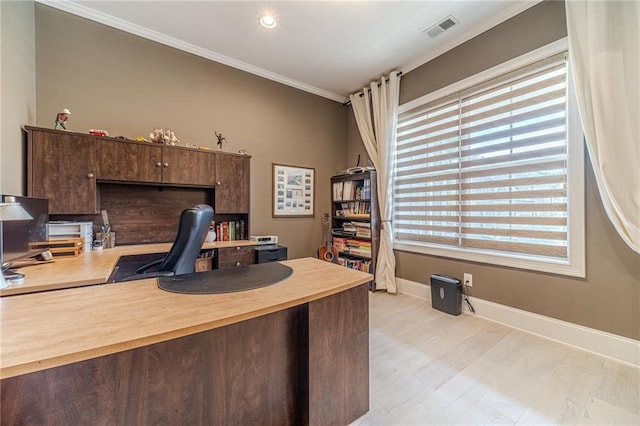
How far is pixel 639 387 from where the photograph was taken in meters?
1.58

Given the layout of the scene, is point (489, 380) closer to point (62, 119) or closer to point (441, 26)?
point (441, 26)

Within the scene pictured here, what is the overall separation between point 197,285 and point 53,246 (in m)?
1.79

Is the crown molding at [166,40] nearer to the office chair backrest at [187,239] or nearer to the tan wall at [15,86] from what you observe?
the tan wall at [15,86]

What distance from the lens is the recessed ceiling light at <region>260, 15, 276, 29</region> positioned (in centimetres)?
249

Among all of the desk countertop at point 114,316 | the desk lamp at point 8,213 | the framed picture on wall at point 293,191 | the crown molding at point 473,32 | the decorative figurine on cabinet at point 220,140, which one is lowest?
the desk countertop at point 114,316

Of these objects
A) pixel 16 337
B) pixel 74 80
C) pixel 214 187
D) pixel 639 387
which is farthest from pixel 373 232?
pixel 74 80

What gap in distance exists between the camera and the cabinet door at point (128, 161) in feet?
7.62

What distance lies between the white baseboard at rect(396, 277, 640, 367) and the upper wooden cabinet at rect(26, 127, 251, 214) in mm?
3109

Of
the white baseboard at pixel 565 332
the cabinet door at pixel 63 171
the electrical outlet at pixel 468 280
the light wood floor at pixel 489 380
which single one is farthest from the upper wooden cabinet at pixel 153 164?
the white baseboard at pixel 565 332

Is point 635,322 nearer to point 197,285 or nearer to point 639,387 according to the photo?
point 639,387

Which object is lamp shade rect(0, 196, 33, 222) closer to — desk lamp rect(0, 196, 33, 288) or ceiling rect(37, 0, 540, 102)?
desk lamp rect(0, 196, 33, 288)

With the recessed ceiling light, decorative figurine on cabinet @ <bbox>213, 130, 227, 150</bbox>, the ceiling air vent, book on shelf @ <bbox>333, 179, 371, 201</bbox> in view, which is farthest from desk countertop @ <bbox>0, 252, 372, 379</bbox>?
the ceiling air vent

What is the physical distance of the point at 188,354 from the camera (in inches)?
38.7

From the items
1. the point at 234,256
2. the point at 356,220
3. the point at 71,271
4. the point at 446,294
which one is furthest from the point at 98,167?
the point at 446,294
